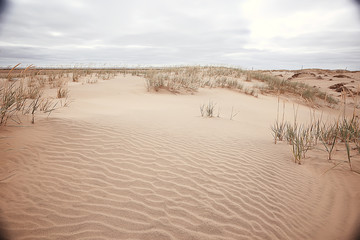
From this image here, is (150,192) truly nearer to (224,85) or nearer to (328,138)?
(328,138)

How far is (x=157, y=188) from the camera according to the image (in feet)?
7.24

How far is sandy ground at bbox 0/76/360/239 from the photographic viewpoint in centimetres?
170

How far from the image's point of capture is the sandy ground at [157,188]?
1.70 metres

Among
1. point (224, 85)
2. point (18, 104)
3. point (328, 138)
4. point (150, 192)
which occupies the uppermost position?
point (224, 85)

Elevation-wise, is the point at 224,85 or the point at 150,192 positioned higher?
the point at 224,85

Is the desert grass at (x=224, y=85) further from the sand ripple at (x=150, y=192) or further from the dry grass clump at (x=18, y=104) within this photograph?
the sand ripple at (x=150, y=192)

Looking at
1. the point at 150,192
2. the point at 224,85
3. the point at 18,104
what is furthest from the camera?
the point at 224,85

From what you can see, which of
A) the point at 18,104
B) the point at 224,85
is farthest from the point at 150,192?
the point at 224,85

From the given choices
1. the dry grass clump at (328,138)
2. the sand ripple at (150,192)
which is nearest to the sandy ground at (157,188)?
the sand ripple at (150,192)

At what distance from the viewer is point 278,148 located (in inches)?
153

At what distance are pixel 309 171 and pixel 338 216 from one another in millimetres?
1048

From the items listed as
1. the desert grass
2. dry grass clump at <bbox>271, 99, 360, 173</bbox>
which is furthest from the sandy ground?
the desert grass

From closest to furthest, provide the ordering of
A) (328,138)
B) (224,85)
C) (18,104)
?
(18,104) → (328,138) → (224,85)

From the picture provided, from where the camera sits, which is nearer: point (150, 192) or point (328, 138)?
point (150, 192)
